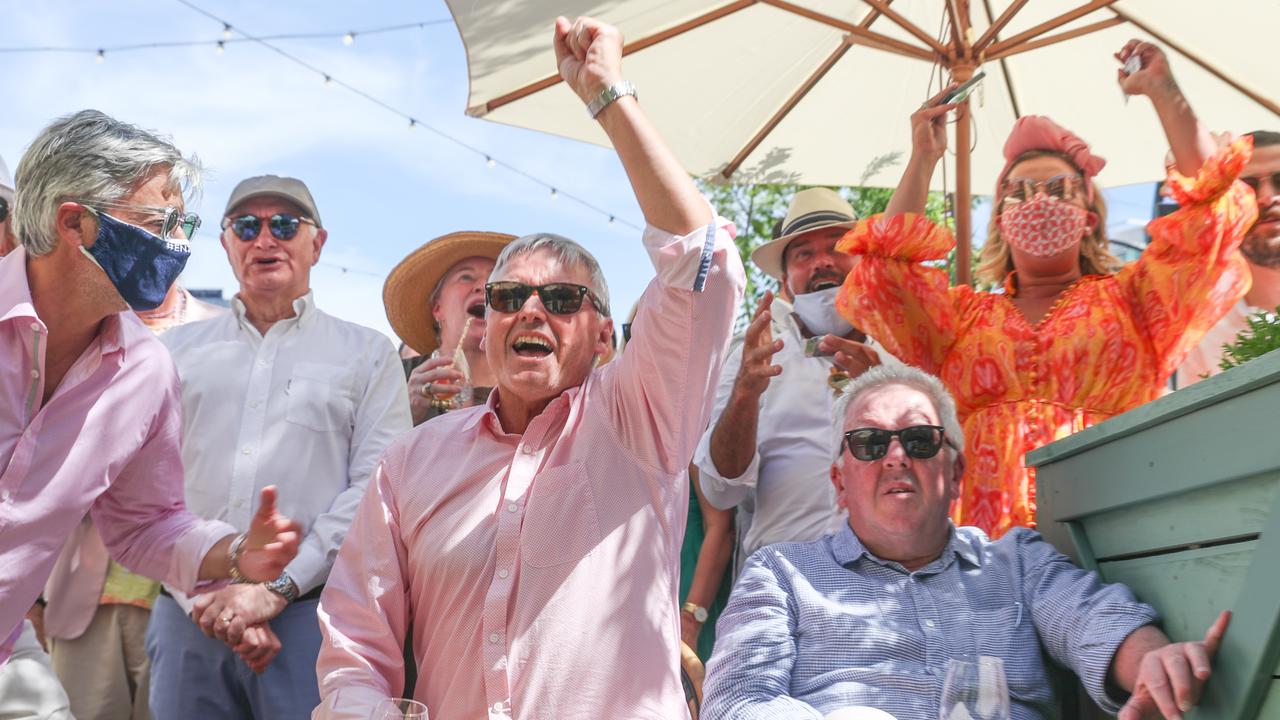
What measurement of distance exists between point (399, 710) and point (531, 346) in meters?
1.14

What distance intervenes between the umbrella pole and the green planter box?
1.63 m

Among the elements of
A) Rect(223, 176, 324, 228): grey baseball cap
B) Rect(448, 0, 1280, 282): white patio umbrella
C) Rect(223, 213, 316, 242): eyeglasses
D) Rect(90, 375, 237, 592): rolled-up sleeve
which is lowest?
Rect(90, 375, 237, 592): rolled-up sleeve

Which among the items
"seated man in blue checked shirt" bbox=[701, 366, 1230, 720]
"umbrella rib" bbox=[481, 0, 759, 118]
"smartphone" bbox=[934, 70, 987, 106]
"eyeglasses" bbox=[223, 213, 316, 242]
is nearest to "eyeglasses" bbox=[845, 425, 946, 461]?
"seated man in blue checked shirt" bbox=[701, 366, 1230, 720]

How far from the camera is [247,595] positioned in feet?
11.6

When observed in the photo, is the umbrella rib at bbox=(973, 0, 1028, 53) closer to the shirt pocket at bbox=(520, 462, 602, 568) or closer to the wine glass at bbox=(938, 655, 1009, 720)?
the shirt pocket at bbox=(520, 462, 602, 568)

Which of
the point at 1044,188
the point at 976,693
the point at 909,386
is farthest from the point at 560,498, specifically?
the point at 1044,188

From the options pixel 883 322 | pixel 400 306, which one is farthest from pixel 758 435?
pixel 400 306

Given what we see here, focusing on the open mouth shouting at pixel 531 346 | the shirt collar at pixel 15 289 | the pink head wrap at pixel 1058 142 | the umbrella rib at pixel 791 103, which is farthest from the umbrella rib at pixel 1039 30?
the shirt collar at pixel 15 289

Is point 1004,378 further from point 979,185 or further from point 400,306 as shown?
point 400,306

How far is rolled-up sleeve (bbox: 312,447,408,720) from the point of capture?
260cm

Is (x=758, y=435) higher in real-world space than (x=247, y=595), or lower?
higher

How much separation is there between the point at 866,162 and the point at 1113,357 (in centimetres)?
236

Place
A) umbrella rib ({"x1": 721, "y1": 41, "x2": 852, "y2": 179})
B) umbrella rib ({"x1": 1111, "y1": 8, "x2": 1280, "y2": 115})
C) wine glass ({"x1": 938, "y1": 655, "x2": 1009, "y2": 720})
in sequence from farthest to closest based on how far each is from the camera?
umbrella rib ({"x1": 721, "y1": 41, "x2": 852, "y2": 179})
umbrella rib ({"x1": 1111, "y1": 8, "x2": 1280, "y2": 115})
wine glass ({"x1": 938, "y1": 655, "x2": 1009, "y2": 720})

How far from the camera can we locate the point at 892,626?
2.95 m
